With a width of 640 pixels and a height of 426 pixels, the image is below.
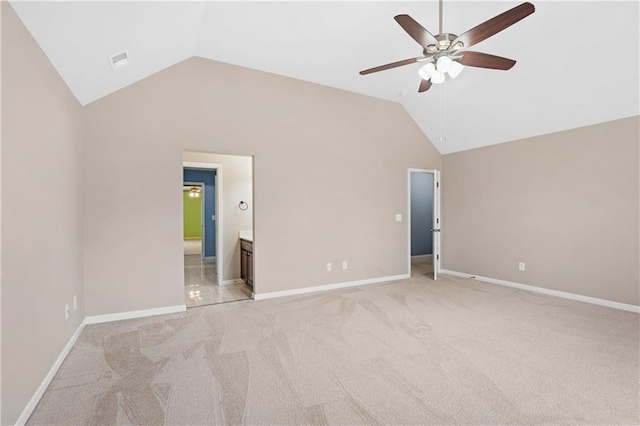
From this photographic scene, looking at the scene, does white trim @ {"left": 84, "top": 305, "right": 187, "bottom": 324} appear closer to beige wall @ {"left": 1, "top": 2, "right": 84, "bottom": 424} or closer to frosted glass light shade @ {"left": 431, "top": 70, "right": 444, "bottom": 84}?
beige wall @ {"left": 1, "top": 2, "right": 84, "bottom": 424}


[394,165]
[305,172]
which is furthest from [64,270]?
[394,165]

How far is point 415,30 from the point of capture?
228 centimetres

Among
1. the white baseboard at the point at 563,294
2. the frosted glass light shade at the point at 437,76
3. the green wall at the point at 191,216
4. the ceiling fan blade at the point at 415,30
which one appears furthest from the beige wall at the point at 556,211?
the green wall at the point at 191,216

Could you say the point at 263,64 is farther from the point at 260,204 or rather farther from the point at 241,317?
the point at 241,317

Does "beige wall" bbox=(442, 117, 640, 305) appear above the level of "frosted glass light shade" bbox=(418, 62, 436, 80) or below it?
below

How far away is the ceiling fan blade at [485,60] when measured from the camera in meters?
2.51

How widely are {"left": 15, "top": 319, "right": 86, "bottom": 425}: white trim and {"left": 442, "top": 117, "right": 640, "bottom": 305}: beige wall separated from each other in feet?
18.9

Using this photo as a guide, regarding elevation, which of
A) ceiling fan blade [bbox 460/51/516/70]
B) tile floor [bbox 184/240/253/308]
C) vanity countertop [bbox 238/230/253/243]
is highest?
ceiling fan blade [bbox 460/51/516/70]

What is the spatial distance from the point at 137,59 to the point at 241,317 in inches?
117

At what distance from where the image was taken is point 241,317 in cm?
372

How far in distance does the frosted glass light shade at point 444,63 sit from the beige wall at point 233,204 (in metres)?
3.66

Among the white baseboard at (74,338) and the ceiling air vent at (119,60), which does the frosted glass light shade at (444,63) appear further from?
the white baseboard at (74,338)

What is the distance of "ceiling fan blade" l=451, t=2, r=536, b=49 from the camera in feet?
6.31

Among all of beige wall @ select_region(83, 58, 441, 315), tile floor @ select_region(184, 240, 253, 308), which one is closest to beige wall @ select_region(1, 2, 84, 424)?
beige wall @ select_region(83, 58, 441, 315)
